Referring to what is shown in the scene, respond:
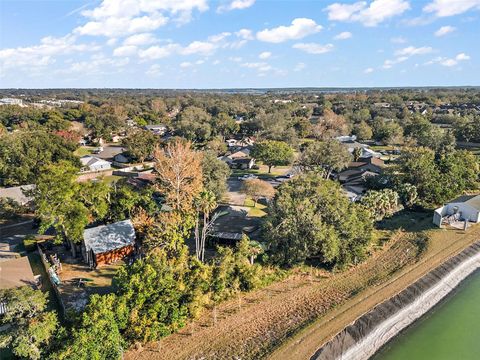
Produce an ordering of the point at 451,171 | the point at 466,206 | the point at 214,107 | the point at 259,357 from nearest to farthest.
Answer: the point at 259,357 < the point at 466,206 < the point at 451,171 < the point at 214,107

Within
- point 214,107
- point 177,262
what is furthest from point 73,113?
→ point 177,262

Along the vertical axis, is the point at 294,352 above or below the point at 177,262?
below

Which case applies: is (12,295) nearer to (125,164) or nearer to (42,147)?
(42,147)

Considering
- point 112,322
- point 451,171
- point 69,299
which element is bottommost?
point 69,299

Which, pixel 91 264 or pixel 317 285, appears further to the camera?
pixel 91 264

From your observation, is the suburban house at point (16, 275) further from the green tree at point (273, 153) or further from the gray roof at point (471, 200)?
the gray roof at point (471, 200)

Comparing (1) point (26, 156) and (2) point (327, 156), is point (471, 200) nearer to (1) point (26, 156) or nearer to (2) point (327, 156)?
(2) point (327, 156)

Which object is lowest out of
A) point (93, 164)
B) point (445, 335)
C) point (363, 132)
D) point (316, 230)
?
point (445, 335)

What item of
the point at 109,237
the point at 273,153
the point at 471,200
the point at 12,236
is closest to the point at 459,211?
the point at 471,200
